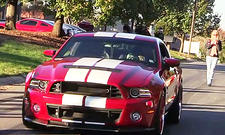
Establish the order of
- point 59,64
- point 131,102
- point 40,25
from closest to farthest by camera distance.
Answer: point 131,102 → point 59,64 → point 40,25

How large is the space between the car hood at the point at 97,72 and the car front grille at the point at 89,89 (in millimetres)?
59

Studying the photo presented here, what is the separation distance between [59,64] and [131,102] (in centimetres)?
122

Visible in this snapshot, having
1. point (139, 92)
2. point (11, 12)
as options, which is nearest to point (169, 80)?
point (139, 92)

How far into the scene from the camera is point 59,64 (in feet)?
20.8

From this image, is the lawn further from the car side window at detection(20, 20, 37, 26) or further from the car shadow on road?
the car side window at detection(20, 20, 37, 26)

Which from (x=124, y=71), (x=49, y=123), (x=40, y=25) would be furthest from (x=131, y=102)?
(x=40, y=25)

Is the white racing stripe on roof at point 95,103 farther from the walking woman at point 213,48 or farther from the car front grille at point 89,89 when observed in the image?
the walking woman at point 213,48

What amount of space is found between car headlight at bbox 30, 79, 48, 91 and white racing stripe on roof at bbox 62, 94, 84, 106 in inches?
13.8

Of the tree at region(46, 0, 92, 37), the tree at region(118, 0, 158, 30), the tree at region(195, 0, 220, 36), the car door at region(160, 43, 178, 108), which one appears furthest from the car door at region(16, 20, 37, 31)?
the tree at region(195, 0, 220, 36)

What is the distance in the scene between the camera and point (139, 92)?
19.2 ft

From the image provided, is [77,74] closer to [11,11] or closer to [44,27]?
[11,11]

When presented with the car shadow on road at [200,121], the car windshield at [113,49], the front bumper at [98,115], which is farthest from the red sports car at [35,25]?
the front bumper at [98,115]

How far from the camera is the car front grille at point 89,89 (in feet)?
18.8

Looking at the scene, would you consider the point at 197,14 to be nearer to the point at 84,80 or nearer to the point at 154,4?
the point at 154,4
